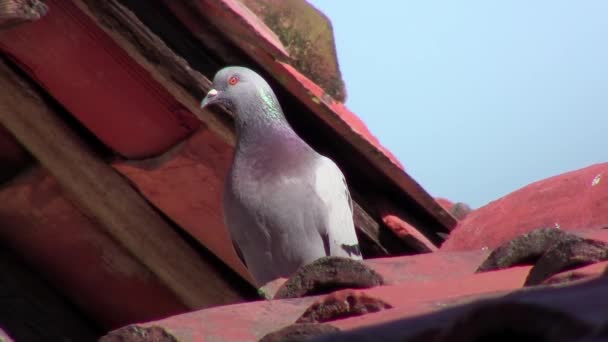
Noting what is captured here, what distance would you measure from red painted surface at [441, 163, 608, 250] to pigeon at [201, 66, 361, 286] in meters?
0.41

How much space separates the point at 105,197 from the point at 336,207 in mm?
770

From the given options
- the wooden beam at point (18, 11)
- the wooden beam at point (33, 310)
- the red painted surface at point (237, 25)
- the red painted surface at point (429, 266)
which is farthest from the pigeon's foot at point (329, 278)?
the wooden beam at point (33, 310)

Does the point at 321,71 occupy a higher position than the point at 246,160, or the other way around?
the point at 321,71

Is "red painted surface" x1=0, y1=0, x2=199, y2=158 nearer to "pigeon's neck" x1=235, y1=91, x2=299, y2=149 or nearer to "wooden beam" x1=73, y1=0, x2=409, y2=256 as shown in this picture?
"wooden beam" x1=73, y1=0, x2=409, y2=256

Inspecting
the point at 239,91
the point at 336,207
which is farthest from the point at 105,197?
the point at 336,207

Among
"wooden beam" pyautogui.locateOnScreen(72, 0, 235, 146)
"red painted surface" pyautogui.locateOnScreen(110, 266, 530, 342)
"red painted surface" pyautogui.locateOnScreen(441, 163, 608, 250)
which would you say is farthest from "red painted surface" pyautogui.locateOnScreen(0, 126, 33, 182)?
"red painted surface" pyautogui.locateOnScreen(110, 266, 530, 342)

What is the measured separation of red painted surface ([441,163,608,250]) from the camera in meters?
3.35

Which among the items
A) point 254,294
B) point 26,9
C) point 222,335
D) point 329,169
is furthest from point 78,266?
point 222,335

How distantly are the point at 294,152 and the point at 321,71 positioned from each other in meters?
0.68

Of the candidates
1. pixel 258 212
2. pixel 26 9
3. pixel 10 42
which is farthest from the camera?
pixel 258 212

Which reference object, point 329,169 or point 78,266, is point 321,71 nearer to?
point 329,169

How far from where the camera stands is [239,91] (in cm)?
429

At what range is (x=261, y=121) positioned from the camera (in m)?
4.36

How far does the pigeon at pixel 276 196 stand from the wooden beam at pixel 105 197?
0.19 m
